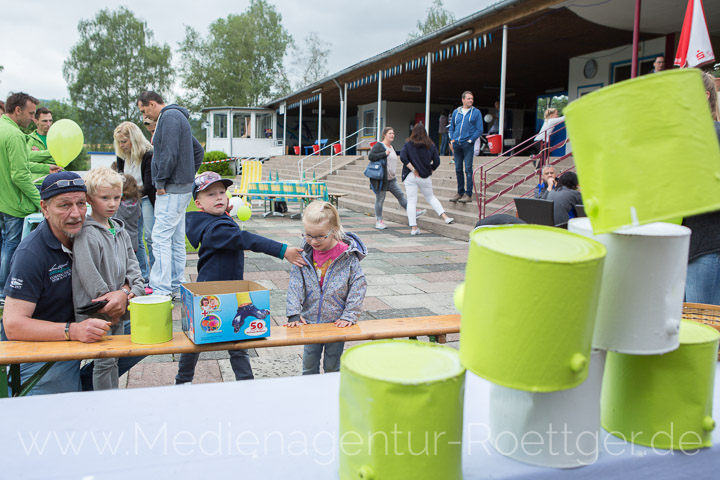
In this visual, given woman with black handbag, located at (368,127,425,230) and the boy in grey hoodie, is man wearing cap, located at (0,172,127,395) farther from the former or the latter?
woman with black handbag, located at (368,127,425,230)

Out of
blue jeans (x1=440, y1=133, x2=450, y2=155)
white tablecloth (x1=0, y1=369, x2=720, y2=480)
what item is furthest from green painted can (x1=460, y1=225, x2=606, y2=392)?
blue jeans (x1=440, y1=133, x2=450, y2=155)

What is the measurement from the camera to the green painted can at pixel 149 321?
237cm

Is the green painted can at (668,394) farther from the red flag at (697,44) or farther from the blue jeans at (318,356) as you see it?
the red flag at (697,44)

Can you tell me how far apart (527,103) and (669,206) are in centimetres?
2893

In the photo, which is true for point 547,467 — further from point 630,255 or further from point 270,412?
point 270,412

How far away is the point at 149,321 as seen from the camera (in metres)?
2.38

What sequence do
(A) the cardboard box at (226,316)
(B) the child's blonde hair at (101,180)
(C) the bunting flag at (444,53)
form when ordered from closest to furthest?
1. (A) the cardboard box at (226,316)
2. (B) the child's blonde hair at (101,180)
3. (C) the bunting flag at (444,53)

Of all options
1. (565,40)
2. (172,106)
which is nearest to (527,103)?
(565,40)

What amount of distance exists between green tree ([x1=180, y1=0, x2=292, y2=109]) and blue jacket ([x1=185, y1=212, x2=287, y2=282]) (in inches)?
1935

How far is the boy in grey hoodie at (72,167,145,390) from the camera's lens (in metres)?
2.58

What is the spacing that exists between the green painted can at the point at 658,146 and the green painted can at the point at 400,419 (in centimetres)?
52

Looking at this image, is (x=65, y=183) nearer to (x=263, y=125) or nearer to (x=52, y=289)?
(x=52, y=289)

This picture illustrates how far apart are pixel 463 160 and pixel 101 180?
28.0 ft

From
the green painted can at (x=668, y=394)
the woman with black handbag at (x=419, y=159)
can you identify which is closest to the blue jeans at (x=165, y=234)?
the green painted can at (x=668, y=394)
